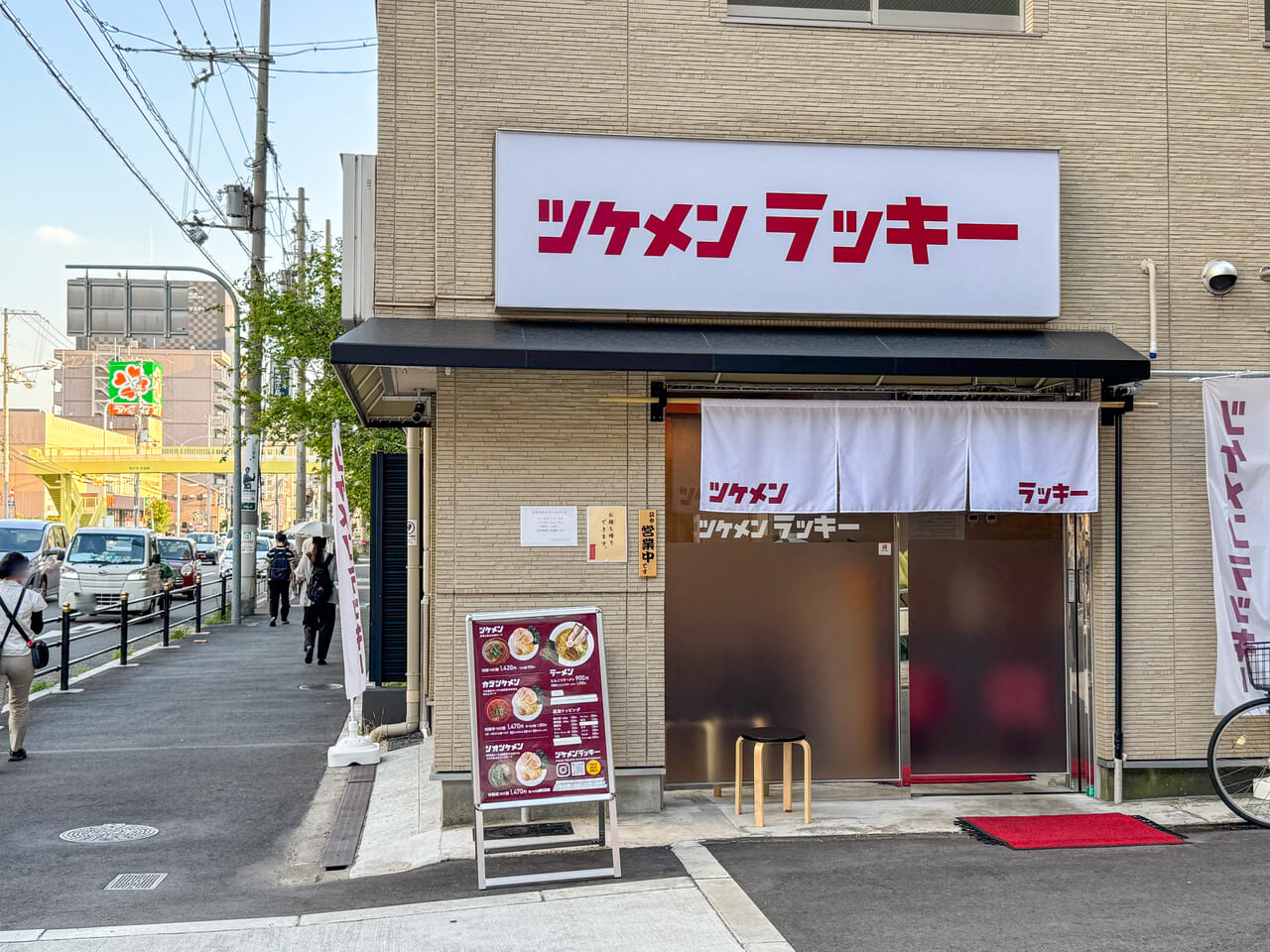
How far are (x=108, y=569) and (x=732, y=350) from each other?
21.9 m

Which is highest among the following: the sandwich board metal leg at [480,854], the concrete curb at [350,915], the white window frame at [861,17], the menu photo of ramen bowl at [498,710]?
the white window frame at [861,17]

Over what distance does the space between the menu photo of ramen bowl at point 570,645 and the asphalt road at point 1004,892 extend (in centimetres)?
157

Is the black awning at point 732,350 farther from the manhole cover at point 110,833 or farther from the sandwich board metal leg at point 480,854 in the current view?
the manhole cover at point 110,833

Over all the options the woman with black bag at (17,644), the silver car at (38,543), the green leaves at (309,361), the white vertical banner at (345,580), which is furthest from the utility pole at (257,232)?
the white vertical banner at (345,580)

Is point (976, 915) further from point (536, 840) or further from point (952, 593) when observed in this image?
point (952, 593)

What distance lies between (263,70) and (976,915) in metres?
25.9

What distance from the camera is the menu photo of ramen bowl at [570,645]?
7.47 m

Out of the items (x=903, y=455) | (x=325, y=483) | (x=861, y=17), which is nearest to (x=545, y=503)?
(x=903, y=455)

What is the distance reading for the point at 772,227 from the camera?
27.9 ft

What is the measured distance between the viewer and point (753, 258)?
848 cm

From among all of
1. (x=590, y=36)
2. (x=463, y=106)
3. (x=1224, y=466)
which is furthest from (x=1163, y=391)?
(x=463, y=106)

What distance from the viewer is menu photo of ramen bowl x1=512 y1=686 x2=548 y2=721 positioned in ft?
24.0

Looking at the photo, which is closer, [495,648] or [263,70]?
[495,648]

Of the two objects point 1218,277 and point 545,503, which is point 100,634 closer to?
point 545,503
